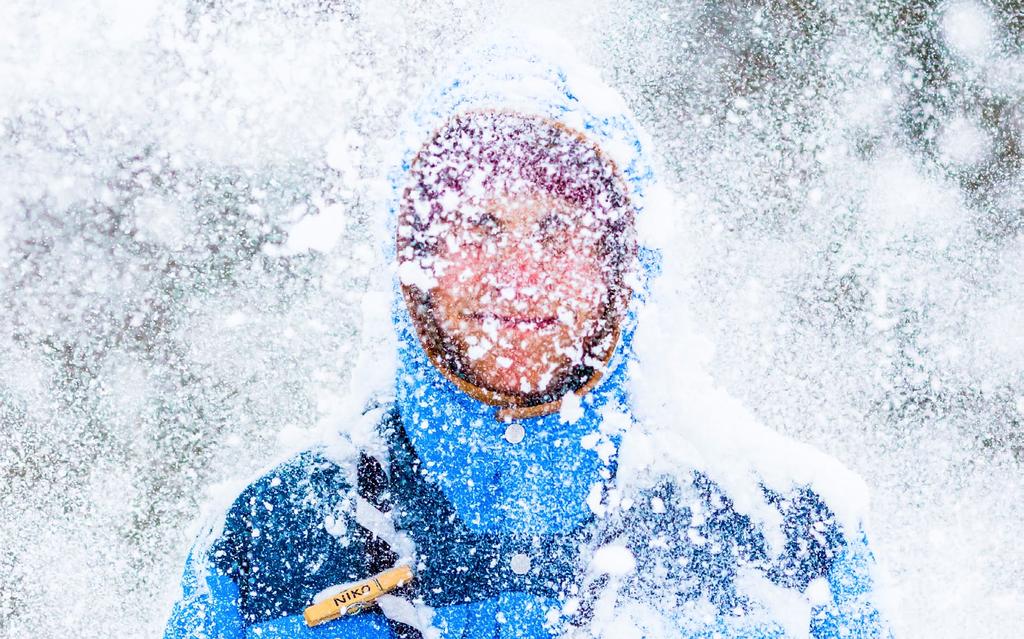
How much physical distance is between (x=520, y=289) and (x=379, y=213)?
0.81 ft

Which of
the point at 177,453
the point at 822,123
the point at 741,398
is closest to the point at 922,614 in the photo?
the point at 741,398

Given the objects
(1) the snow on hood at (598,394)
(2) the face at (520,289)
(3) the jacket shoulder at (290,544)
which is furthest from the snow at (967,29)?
(3) the jacket shoulder at (290,544)

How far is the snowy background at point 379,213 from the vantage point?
3.03ft

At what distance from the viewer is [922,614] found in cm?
93

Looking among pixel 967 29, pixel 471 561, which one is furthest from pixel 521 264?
pixel 967 29

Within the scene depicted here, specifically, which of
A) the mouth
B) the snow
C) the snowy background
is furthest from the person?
the snow

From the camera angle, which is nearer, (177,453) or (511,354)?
(511,354)

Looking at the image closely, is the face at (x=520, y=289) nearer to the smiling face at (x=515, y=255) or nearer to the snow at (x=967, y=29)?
the smiling face at (x=515, y=255)

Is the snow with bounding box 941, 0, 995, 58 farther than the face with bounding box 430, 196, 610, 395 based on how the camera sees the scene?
Yes

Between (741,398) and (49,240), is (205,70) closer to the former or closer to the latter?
(49,240)

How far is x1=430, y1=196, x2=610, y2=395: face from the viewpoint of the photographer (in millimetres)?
769

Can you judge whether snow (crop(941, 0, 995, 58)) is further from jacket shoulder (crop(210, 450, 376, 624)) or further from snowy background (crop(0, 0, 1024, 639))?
jacket shoulder (crop(210, 450, 376, 624))

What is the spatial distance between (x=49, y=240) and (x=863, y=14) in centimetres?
105

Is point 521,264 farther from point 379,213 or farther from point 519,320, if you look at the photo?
point 379,213
